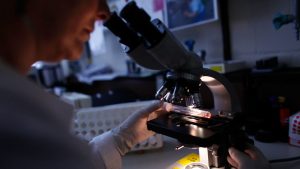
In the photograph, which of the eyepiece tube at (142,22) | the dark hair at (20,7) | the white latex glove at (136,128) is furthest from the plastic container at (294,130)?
the dark hair at (20,7)

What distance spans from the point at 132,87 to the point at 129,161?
75cm

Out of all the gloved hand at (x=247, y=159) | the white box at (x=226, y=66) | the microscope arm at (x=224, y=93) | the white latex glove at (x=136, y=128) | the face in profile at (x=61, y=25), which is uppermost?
the face in profile at (x=61, y=25)

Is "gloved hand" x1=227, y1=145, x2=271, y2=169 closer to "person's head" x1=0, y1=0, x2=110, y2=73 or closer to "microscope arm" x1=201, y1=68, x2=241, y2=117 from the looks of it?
"microscope arm" x1=201, y1=68, x2=241, y2=117

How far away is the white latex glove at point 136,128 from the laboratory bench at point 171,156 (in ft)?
0.26

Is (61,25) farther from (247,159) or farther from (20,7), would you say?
(247,159)

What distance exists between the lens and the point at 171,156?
0.89 m

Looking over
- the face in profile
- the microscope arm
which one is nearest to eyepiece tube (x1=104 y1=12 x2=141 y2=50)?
the face in profile

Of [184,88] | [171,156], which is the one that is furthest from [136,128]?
[184,88]

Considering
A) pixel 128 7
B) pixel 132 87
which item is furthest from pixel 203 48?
pixel 128 7

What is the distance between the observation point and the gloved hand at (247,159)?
619 mm

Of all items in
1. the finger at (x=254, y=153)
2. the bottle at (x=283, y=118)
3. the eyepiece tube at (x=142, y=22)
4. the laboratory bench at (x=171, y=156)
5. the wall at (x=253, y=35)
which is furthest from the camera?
the wall at (x=253, y=35)

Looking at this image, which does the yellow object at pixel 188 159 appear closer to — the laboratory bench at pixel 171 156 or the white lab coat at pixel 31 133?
the laboratory bench at pixel 171 156

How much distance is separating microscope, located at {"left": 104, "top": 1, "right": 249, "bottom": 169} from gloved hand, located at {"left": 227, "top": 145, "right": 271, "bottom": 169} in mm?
20

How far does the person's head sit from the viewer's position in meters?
0.37
